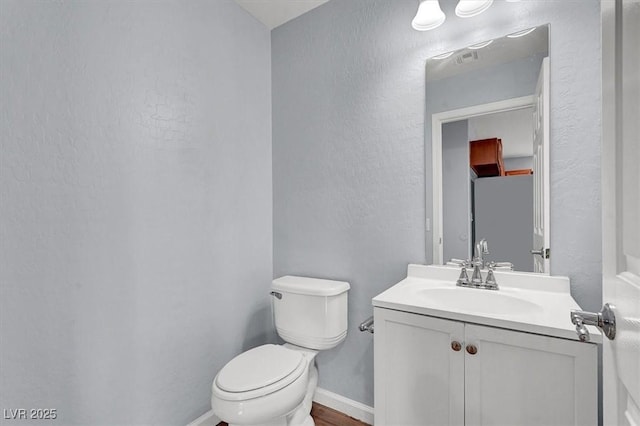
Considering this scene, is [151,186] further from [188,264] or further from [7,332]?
[7,332]

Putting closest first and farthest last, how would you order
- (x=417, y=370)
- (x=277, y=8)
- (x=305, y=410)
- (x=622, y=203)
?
1. (x=622, y=203)
2. (x=417, y=370)
3. (x=305, y=410)
4. (x=277, y=8)

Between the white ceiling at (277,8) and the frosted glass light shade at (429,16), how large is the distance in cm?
71

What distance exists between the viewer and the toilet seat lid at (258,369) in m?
1.21

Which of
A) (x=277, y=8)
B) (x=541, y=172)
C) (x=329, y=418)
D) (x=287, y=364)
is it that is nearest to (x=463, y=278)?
(x=541, y=172)

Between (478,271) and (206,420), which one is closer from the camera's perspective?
(478,271)

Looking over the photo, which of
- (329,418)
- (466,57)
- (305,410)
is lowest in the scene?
(329,418)

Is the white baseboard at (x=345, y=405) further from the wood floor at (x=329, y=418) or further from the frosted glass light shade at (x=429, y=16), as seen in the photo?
the frosted glass light shade at (x=429, y=16)

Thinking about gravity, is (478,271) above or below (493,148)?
below

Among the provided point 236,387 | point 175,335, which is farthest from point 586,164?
point 175,335

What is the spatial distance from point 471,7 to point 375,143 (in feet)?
2.33

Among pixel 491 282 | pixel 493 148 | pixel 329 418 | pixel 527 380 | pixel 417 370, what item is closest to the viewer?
pixel 527 380

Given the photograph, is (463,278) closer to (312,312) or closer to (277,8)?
(312,312)

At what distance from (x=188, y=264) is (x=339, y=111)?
1.20 metres

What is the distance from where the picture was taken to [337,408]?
5.74 ft
